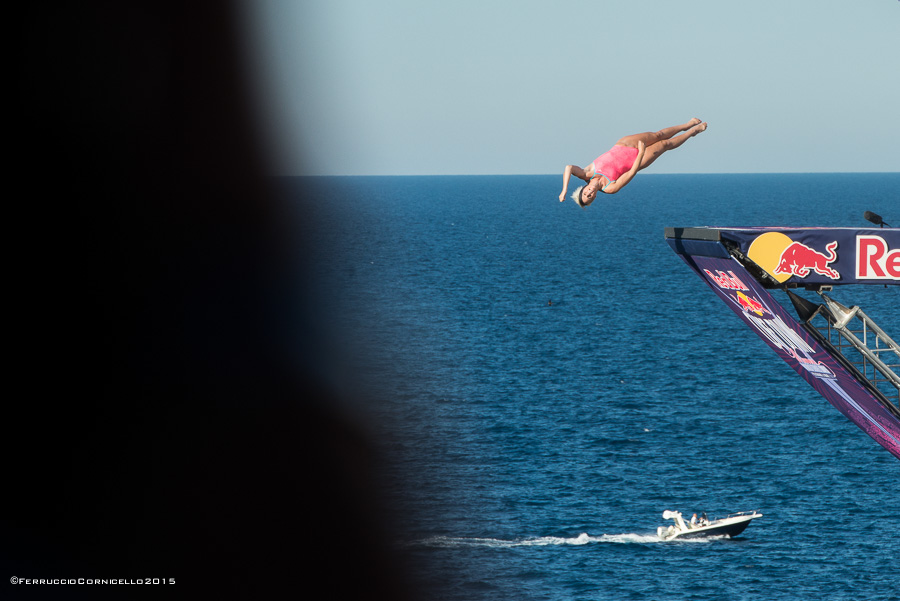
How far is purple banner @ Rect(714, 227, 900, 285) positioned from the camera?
64.0 feet

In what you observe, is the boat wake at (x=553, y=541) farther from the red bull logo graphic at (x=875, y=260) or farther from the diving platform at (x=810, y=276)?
the red bull logo graphic at (x=875, y=260)

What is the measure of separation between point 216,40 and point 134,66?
2811 centimetres

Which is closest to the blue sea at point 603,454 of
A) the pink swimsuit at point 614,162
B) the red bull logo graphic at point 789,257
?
the red bull logo graphic at point 789,257

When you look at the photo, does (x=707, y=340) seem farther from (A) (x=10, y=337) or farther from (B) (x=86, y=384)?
(A) (x=10, y=337)

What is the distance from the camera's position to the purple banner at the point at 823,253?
19516 millimetres

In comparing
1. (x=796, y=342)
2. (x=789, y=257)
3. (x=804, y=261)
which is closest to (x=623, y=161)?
(x=789, y=257)

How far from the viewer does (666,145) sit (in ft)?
49.3

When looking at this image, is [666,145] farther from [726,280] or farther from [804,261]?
[726,280]

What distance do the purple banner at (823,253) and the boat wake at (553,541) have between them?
123ft

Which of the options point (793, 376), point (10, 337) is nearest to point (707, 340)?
point (793, 376)

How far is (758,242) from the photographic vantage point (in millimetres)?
19938

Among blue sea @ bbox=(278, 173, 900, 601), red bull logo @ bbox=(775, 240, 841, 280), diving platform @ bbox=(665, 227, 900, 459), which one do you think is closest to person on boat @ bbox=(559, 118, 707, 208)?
diving platform @ bbox=(665, 227, 900, 459)

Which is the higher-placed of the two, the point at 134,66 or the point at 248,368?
the point at 134,66

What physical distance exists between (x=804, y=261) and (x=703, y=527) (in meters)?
38.1
